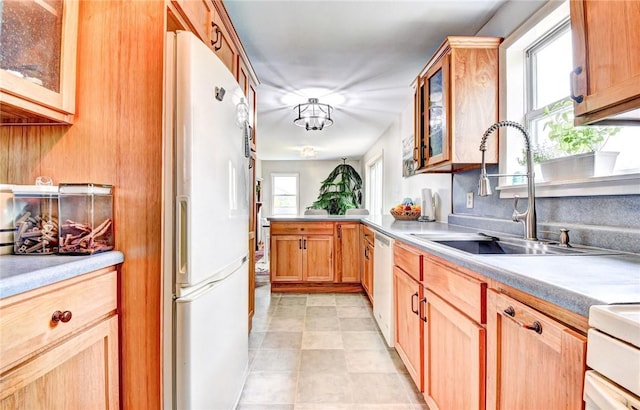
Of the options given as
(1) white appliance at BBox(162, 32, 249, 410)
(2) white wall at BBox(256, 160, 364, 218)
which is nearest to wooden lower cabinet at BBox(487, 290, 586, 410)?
(1) white appliance at BBox(162, 32, 249, 410)

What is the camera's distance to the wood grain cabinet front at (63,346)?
70cm

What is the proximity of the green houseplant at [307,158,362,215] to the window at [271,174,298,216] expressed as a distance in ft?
3.56

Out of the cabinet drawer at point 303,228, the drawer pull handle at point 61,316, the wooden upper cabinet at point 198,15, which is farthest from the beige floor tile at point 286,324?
the wooden upper cabinet at point 198,15

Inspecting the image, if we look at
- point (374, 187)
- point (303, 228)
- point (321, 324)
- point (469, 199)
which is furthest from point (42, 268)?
point (374, 187)

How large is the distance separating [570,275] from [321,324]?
217 centimetres

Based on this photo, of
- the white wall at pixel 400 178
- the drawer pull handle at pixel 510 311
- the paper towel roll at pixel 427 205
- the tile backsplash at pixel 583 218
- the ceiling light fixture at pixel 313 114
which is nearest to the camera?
the drawer pull handle at pixel 510 311

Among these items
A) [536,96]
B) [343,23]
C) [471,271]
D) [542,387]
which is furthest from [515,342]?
[343,23]

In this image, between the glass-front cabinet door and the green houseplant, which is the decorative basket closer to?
the glass-front cabinet door

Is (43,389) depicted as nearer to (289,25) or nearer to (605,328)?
(605,328)

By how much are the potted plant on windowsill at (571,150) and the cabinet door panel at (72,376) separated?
1914mm

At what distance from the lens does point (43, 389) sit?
2.57 ft

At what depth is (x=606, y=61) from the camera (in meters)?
0.87

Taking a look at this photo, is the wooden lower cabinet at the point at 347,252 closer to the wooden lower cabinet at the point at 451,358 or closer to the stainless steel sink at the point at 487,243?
the stainless steel sink at the point at 487,243

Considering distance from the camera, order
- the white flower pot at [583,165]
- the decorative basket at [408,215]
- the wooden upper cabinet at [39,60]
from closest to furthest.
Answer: the wooden upper cabinet at [39,60]
the white flower pot at [583,165]
the decorative basket at [408,215]
